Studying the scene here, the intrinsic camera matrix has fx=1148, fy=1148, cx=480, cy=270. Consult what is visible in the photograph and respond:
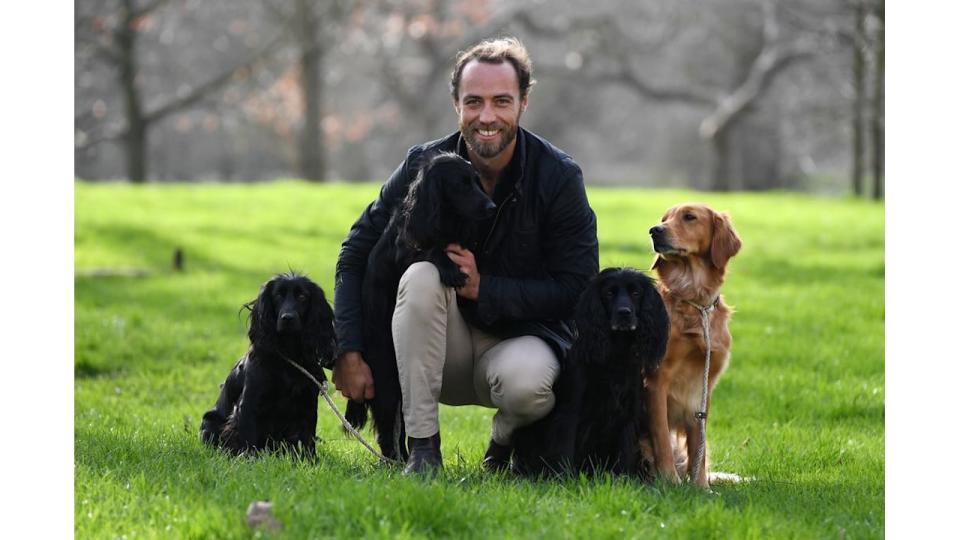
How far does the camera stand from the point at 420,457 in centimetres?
430

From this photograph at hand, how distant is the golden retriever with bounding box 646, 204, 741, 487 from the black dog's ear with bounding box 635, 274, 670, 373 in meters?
0.16

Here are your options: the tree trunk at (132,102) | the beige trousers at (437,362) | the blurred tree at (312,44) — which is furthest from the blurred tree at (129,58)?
the beige trousers at (437,362)

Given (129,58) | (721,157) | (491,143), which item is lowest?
(491,143)

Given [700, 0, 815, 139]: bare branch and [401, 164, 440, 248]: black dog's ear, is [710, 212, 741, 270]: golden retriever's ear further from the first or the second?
[700, 0, 815, 139]: bare branch

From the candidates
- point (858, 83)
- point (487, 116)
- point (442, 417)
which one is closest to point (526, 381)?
point (487, 116)

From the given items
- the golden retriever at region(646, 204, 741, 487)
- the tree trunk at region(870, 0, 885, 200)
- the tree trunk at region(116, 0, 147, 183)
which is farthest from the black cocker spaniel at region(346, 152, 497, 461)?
the tree trunk at region(116, 0, 147, 183)

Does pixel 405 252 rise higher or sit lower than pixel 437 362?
higher

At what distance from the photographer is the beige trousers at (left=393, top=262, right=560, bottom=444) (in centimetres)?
426

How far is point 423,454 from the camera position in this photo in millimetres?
4312

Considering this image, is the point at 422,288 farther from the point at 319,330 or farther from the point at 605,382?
the point at 605,382

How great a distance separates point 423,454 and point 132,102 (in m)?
20.3

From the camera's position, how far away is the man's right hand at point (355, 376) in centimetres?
457

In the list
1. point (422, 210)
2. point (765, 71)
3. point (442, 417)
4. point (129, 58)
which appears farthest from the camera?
point (765, 71)
